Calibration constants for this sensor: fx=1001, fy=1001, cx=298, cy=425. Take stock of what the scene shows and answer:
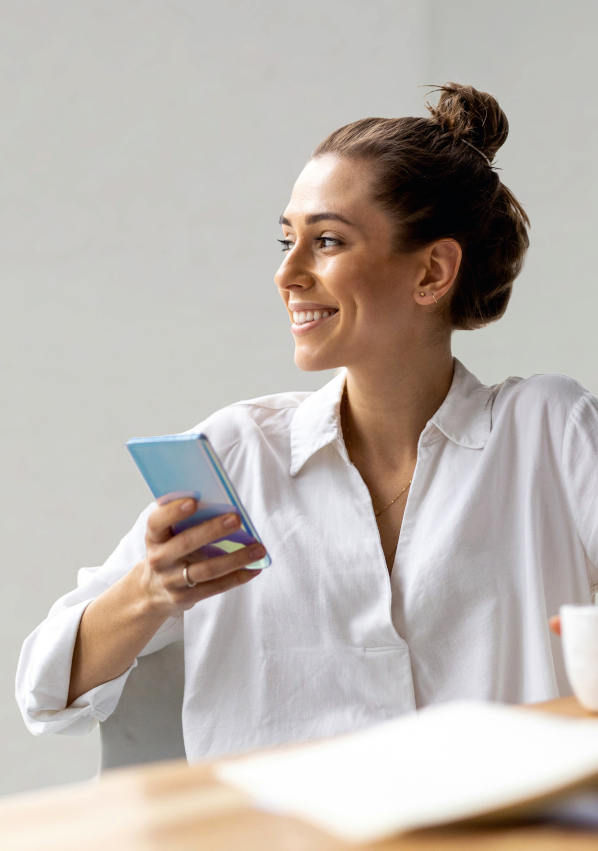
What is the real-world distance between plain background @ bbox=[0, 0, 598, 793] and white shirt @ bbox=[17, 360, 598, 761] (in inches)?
44.6

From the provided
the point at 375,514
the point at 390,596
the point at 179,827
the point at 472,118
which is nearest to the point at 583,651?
the point at 179,827

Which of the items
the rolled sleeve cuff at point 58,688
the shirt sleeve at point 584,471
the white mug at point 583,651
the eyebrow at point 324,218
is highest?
the eyebrow at point 324,218

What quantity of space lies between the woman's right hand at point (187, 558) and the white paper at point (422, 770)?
1.27 ft

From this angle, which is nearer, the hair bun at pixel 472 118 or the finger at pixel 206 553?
the finger at pixel 206 553

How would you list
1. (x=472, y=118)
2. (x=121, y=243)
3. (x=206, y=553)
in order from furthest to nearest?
1. (x=121, y=243)
2. (x=472, y=118)
3. (x=206, y=553)

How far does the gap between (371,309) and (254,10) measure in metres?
1.63

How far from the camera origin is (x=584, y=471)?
1281 mm

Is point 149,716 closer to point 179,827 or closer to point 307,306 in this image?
point 307,306

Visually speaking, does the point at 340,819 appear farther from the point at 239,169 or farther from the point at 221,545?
the point at 239,169


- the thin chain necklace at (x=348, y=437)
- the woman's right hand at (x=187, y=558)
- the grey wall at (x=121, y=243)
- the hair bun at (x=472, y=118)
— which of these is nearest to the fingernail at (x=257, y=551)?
the woman's right hand at (x=187, y=558)

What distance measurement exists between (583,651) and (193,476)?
1.29 ft

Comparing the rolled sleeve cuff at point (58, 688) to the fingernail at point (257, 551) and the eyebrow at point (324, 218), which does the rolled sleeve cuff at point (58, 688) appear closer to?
the fingernail at point (257, 551)

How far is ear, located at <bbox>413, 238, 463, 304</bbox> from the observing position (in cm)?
145

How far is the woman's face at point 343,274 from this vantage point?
1.38 metres
